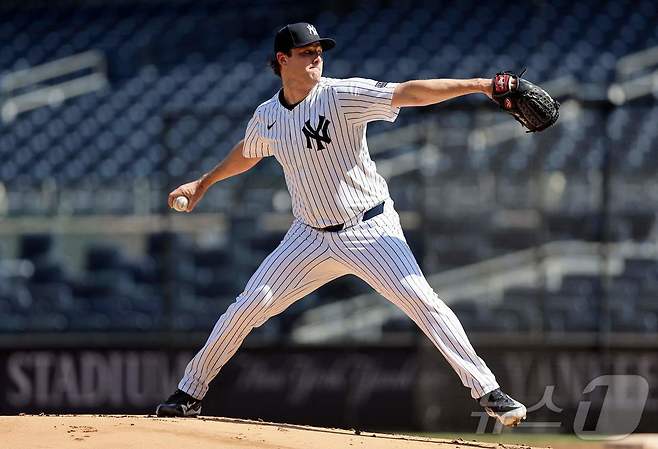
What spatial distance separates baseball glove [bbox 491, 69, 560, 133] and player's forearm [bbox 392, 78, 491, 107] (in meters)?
0.05

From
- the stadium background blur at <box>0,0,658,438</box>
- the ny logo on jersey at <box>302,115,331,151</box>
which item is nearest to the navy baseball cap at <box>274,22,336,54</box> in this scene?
the ny logo on jersey at <box>302,115,331,151</box>

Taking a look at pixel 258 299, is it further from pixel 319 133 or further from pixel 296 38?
pixel 296 38

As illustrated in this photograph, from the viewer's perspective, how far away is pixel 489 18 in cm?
1483

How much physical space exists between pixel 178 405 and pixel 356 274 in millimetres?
994

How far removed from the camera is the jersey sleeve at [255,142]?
5121 mm

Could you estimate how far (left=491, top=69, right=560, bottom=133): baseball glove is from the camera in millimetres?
4500

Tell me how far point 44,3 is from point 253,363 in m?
9.26

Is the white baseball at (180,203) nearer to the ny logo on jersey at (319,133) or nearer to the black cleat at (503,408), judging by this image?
the ny logo on jersey at (319,133)

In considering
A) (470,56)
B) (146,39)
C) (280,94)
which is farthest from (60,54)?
(280,94)

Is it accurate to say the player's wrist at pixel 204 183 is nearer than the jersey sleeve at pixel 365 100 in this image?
No

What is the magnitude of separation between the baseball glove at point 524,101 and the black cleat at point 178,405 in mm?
1891

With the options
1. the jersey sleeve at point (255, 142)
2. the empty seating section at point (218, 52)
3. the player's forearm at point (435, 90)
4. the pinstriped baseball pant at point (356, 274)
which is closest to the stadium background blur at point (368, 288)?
the empty seating section at point (218, 52)

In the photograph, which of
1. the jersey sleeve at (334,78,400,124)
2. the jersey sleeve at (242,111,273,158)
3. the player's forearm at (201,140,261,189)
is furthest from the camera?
the player's forearm at (201,140,261,189)

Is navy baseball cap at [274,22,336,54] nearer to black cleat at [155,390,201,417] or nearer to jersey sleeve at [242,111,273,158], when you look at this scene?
jersey sleeve at [242,111,273,158]
